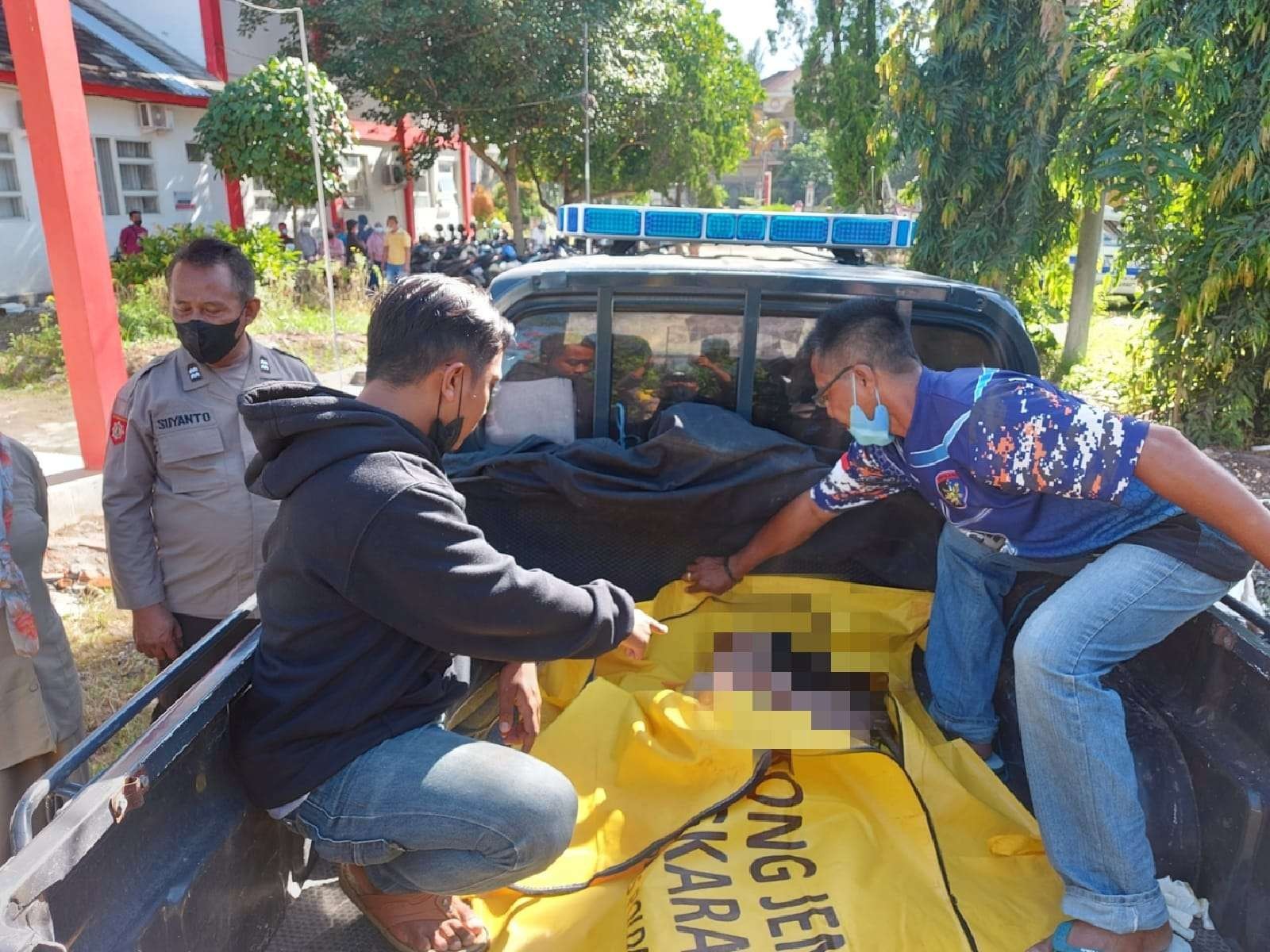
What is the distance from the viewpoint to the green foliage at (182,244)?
1132 centimetres

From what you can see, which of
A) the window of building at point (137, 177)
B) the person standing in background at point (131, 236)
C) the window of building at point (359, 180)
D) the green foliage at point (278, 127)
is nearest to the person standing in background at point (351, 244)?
the window of building at point (359, 180)

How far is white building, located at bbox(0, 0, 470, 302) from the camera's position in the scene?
1359 centimetres

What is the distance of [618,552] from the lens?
107 inches

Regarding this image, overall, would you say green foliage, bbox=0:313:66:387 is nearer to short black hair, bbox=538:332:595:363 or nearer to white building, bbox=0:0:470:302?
white building, bbox=0:0:470:302

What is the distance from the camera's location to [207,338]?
254 centimetres

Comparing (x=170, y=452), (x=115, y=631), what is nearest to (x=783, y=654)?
(x=170, y=452)

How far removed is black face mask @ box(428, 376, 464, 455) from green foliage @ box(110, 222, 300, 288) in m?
10.2

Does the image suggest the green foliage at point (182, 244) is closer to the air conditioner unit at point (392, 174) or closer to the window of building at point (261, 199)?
the window of building at point (261, 199)

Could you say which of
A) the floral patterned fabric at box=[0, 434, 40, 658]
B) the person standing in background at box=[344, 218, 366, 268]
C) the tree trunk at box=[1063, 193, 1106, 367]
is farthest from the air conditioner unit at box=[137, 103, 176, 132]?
the floral patterned fabric at box=[0, 434, 40, 658]

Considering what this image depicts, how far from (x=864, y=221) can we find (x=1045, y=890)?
2277mm

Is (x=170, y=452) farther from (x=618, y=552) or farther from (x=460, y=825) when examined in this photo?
(x=460, y=825)

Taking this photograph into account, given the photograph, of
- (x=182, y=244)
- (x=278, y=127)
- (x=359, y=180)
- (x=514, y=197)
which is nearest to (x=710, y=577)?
(x=182, y=244)

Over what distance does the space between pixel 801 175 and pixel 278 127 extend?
2105 inches

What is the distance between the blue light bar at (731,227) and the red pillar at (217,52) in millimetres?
16068
